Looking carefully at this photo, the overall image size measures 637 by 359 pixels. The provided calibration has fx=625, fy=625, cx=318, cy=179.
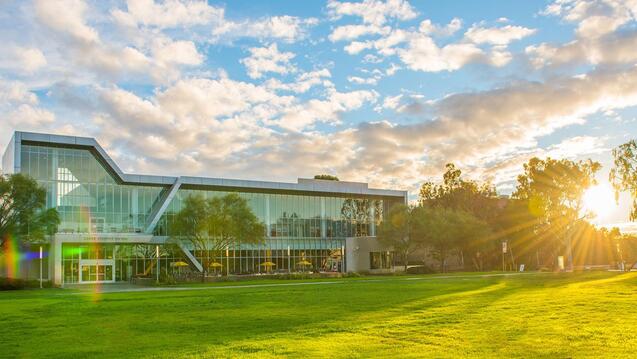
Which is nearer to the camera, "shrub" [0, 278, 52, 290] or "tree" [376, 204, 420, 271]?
"shrub" [0, 278, 52, 290]

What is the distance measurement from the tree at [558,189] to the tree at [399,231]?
Answer: 15.1 metres

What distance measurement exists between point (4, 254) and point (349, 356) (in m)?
57.2

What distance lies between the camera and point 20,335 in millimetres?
16078

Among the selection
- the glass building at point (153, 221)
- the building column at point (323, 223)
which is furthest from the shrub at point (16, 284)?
the building column at point (323, 223)

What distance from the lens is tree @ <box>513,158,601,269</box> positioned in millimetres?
71938

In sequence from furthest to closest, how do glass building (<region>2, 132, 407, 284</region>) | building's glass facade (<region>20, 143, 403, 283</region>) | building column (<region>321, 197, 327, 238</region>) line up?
building column (<region>321, 197, 327, 238</region>)
building's glass facade (<region>20, 143, 403, 283</region>)
glass building (<region>2, 132, 407, 284</region>)

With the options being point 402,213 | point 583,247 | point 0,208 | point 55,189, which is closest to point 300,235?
point 402,213

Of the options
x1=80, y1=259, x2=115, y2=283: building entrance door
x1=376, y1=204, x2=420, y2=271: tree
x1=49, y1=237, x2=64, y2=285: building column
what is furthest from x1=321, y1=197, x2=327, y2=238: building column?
x1=49, y1=237, x2=64, y2=285: building column

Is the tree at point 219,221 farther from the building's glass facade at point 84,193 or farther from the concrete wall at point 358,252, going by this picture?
the concrete wall at point 358,252

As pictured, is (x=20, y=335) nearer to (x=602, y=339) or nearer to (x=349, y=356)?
(x=349, y=356)

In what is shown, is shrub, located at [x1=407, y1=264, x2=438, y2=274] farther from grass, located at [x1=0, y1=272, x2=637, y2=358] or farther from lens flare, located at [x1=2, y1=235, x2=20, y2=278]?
grass, located at [x1=0, y1=272, x2=637, y2=358]

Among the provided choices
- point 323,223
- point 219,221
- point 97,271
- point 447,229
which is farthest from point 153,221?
point 447,229

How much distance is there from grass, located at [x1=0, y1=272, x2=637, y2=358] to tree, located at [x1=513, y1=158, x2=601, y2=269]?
168 feet

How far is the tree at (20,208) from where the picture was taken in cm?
5256
